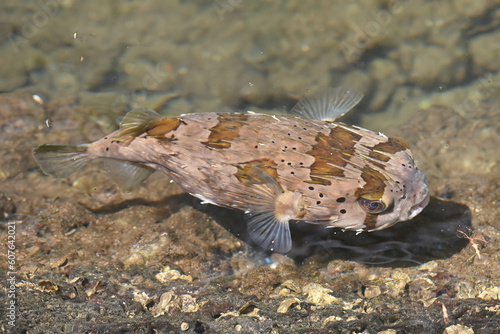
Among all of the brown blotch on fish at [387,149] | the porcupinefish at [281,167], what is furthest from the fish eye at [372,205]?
the brown blotch on fish at [387,149]

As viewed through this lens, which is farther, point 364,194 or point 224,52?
point 224,52

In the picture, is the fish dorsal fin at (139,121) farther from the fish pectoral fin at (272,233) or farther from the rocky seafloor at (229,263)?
the fish pectoral fin at (272,233)

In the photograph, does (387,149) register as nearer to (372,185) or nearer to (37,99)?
(372,185)

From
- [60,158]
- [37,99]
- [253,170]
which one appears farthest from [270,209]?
[37,99]

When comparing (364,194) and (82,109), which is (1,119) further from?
(364,194)

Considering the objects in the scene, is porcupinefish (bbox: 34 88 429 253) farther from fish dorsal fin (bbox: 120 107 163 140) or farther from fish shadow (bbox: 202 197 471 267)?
fish shadow (bbox: 202 197 471 267)

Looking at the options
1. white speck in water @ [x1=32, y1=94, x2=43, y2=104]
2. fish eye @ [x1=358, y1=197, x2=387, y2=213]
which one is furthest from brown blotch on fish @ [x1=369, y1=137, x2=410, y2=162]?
white speck in water @ [x1=32, y1=94, x2=43, y2=104]

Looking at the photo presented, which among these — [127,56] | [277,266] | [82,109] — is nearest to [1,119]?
[82,109]
